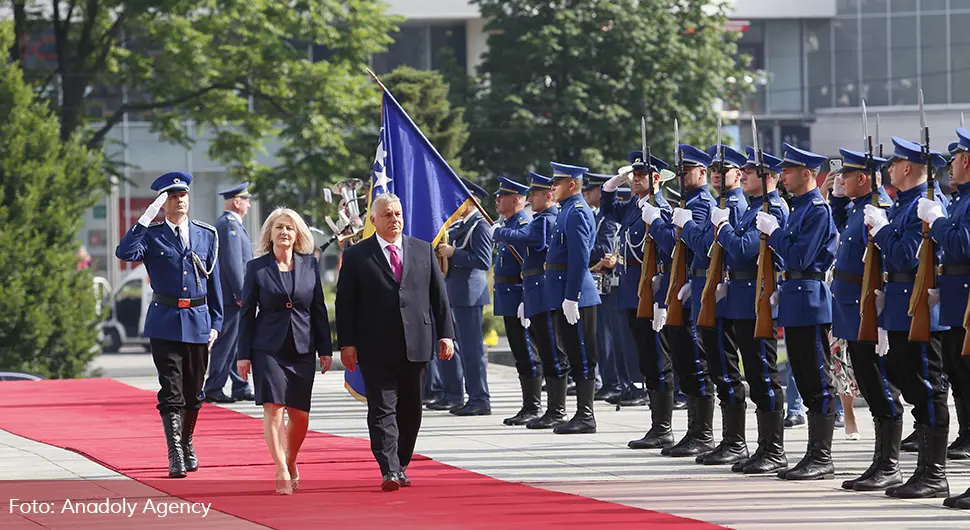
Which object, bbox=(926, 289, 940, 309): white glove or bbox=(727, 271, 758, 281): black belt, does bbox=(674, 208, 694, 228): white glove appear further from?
bbox=(926, 289, 940, 309): white glove

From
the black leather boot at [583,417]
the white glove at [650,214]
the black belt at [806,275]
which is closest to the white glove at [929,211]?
the black belt at [806,275]

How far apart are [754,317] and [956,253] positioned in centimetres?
176

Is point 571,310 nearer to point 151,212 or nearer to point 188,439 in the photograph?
point 188,439

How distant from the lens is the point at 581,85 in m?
30.5

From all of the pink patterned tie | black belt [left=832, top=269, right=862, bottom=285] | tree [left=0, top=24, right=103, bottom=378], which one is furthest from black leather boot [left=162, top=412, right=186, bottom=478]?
tree [left=0, top=24, right=103, bottom=378]

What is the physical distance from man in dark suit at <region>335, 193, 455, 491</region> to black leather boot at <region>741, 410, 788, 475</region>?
2069 millimetres

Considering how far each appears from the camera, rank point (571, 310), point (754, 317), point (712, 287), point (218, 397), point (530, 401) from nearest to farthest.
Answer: point (754, 317) → point (712, 287) → point (571, 310) → point (530, 401) → point (218, 397)

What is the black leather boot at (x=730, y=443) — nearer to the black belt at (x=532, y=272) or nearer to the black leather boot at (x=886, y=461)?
the black leather boot at (x=886, y=461)

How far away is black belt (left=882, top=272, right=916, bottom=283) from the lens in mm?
9295

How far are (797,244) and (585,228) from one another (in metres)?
3.00

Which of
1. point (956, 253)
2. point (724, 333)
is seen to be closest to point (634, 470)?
point (724, 333)

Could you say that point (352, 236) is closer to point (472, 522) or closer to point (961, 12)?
point (472, 522)

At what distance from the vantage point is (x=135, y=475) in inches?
415

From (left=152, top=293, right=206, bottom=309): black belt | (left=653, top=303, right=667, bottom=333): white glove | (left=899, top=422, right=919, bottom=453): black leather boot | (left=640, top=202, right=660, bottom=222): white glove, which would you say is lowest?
(left=899, top=422, right=919, bottom=453): black leather boot
